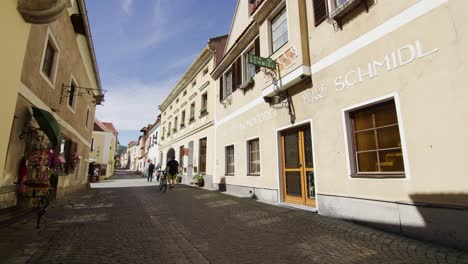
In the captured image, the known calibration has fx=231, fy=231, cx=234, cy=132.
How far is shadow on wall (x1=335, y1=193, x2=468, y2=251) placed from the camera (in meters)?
3.32

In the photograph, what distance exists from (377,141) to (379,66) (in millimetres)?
1530

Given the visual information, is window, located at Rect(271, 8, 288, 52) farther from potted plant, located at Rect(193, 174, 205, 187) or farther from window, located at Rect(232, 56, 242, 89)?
potted plant, located at Rect(193, 174, 205, 187)

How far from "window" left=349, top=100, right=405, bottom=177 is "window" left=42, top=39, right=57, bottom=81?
8376 millimetres

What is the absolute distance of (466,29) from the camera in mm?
3467

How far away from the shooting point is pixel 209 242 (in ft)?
12.2

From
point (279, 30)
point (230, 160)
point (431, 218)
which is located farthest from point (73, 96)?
point (431, 218)

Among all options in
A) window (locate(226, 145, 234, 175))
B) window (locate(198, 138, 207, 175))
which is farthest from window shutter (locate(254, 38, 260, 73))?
window (locate(198, 138, 207, 175))

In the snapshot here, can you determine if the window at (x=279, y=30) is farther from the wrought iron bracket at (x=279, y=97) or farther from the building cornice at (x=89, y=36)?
the building cornice at (x=89, y=36)

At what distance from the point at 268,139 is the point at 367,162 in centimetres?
360

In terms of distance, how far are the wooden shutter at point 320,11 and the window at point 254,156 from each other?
4553 mm

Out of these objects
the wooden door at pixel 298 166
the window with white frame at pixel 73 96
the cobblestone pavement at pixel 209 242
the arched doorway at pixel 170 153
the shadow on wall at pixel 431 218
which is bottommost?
the cobblestone pavement at pixel 209 242

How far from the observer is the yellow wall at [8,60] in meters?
3.17

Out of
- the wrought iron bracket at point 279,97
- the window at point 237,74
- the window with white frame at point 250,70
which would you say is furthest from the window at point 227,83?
the wrought iron bracket at point 279,97

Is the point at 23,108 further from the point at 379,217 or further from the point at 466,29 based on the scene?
the point at 466,29
